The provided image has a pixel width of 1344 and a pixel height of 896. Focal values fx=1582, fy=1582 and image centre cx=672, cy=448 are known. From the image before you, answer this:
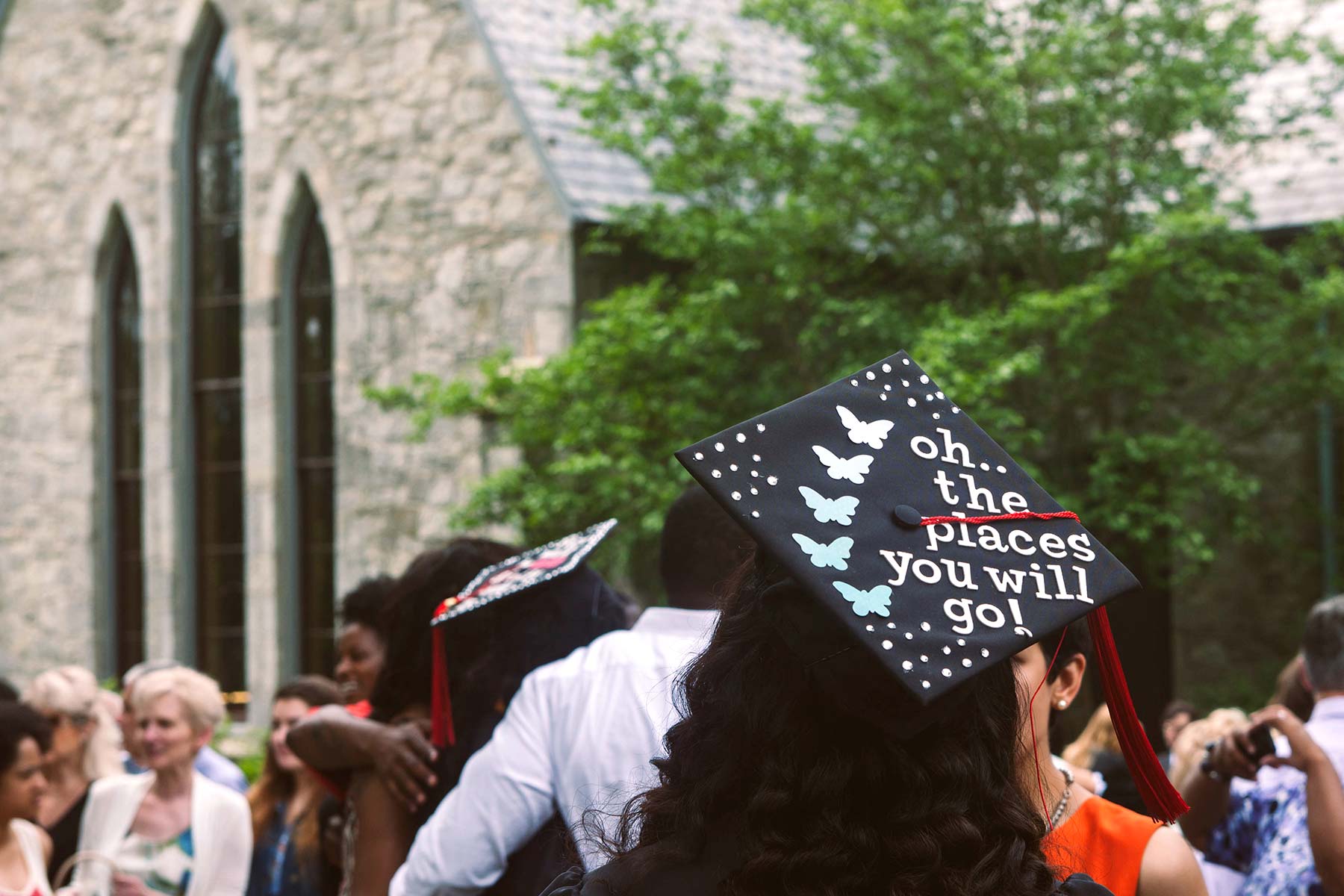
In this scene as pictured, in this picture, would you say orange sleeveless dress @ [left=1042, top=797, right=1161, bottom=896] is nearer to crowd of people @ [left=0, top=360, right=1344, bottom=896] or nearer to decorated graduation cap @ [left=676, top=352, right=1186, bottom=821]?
crowd of people @ [left=0, top=360, right=1344, bottom=896]

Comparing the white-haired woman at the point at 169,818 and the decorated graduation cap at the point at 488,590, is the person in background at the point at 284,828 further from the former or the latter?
the decorated graduation cap at the point at 488,590

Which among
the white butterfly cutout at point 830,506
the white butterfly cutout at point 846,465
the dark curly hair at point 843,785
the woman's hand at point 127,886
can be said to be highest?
the white butterfly cutout at point 846,465

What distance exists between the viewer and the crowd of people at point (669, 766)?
1.52 metres

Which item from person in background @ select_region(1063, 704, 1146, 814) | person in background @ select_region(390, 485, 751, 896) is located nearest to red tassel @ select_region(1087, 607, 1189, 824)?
person in background @ select_region(390, 485, 751, 896)

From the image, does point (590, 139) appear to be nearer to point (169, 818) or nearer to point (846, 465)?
point (169, 818)

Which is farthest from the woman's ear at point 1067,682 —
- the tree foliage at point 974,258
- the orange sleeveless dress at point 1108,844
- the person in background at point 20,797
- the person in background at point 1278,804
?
the tree foliage at point 974,258

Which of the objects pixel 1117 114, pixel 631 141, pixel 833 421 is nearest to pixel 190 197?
pixel 631 141

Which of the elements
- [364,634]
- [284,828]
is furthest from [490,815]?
[284,828]

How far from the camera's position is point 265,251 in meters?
12.5

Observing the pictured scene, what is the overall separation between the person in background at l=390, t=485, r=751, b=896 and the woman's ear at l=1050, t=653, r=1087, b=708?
67 centimetres

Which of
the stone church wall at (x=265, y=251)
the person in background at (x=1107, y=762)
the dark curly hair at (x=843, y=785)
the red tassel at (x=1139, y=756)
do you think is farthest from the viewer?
the stone church wall at (x=265, y=251)

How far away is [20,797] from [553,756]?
2.06 meters

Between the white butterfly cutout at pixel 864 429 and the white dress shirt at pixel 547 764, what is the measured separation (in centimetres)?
111

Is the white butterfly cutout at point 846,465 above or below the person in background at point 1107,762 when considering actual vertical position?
above
